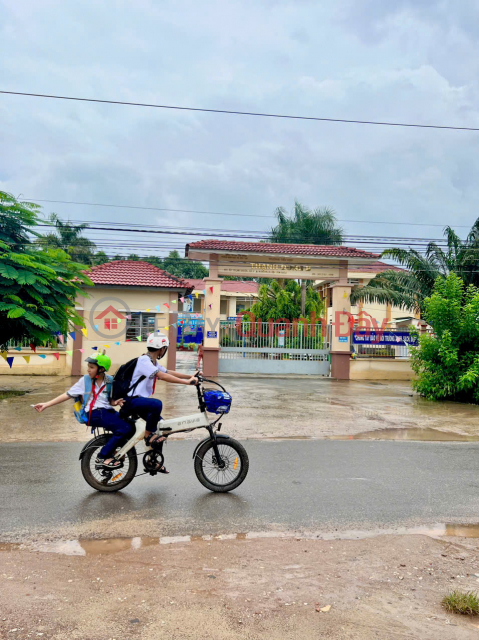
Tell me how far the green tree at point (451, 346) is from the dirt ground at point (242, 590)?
1114 cm

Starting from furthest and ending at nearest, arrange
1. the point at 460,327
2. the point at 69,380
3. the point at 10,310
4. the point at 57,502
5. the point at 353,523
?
the point at 69,380, the point at 460,327, the point at 10,310, the point at 57,502, the point at 353,523

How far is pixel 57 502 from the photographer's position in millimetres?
5531

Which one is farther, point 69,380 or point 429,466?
point 69,380

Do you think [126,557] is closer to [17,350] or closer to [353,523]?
[353,523]

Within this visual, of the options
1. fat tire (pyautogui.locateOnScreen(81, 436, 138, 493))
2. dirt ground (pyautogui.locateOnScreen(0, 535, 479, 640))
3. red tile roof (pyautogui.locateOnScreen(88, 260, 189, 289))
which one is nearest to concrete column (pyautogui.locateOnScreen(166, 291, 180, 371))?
red tile roof (pyautogui.locateOnScreen(88, 260, 189, 289))

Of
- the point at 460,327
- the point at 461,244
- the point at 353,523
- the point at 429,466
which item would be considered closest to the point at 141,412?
the point at 353,523

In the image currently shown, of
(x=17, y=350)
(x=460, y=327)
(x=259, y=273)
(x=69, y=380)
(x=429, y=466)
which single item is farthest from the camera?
(x=259, y=273)

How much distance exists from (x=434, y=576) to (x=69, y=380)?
53.2 ft

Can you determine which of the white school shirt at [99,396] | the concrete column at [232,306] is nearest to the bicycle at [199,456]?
the white school shirt at [99,396]

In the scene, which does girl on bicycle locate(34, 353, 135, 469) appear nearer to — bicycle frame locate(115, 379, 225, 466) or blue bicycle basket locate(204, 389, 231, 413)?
bicycle frame locate(115, 379, 225, 466)

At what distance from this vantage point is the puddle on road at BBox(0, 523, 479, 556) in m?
4.38

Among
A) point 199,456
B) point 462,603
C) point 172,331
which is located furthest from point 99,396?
point 172,331

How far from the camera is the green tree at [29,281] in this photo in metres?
11.9

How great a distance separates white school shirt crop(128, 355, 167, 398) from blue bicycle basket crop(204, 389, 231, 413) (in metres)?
0.59
